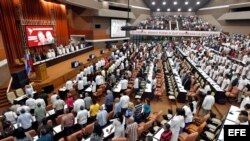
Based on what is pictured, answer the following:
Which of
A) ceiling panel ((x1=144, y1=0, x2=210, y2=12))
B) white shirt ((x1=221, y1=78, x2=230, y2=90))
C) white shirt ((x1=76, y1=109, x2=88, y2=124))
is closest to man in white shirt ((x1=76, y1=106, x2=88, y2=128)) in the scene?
white shirt ((x1=76, y1=109, x2=88, y2=124))

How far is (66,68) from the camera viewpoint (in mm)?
15461

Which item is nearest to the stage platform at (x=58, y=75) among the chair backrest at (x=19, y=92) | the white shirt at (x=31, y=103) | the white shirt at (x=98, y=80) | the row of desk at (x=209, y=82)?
the chair backrest at (x=19, y=92)

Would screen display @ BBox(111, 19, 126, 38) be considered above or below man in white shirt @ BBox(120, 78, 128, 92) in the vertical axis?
above

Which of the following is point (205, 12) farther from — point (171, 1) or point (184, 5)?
point (171, 1)

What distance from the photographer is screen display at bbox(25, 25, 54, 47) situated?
16.2 m

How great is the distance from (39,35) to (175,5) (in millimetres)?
32209

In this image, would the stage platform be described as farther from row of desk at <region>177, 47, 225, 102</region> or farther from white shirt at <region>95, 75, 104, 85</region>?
row of desk at <region>177, 47, 225, 102</region>

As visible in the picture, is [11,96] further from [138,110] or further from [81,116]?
[138,110]

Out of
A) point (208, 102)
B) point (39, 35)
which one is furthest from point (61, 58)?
point (208, 102)

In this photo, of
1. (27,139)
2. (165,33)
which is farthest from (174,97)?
(165,33)

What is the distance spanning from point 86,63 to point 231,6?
88.2 feet

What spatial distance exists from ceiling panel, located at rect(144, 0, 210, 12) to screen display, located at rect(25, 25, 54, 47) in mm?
26342

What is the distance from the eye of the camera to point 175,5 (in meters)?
41.6

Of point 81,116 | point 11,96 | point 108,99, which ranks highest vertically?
point 81,116
